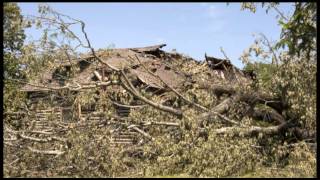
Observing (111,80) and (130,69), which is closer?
(111,80)

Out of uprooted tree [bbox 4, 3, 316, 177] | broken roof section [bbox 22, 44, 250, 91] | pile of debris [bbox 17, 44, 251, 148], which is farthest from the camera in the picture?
broken roof section [bbox 22, 44, 250, 91]

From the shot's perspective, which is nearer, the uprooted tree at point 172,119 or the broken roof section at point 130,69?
the uprooted tree at point 172,119

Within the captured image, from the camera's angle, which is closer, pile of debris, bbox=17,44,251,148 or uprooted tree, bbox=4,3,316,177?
uprooted tree, bbox=4,3,316,177

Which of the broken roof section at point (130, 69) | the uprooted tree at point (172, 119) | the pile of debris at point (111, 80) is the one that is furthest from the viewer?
the broken roof section at point (130, 69)

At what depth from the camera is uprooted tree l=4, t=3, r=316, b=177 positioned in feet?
29.1

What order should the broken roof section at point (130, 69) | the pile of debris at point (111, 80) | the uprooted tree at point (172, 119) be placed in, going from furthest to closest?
the broken roof section at point (130, 69)
the pile of debris at point (111, 80)
the uprooted tree at point (172, 119)

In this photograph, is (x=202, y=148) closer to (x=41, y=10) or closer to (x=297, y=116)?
(x=297, y=116)

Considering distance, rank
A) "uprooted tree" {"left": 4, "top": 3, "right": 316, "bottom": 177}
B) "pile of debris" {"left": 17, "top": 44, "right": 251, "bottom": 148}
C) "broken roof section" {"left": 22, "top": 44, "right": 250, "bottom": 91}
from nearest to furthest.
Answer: "uprooted tree" {"left": 4, "top": 3, "right": 316, "bottom": 177} → "pile of debris" {"left": 17, "top": 44, "right": 251, "bottom": 148} → "broken roof section" {"left": 22, "top": 44, "right": 250, "bottom": 91}

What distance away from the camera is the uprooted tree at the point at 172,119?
886 cm

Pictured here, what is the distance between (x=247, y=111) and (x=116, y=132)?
320 centimetres

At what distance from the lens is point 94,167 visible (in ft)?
29.5

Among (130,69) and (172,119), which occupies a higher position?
(130,69)

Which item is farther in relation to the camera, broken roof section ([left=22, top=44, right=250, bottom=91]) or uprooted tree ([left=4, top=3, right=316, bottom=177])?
broken roof section ([left=22, top=44, right=250, bottom=91])

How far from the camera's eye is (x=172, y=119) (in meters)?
10.5
